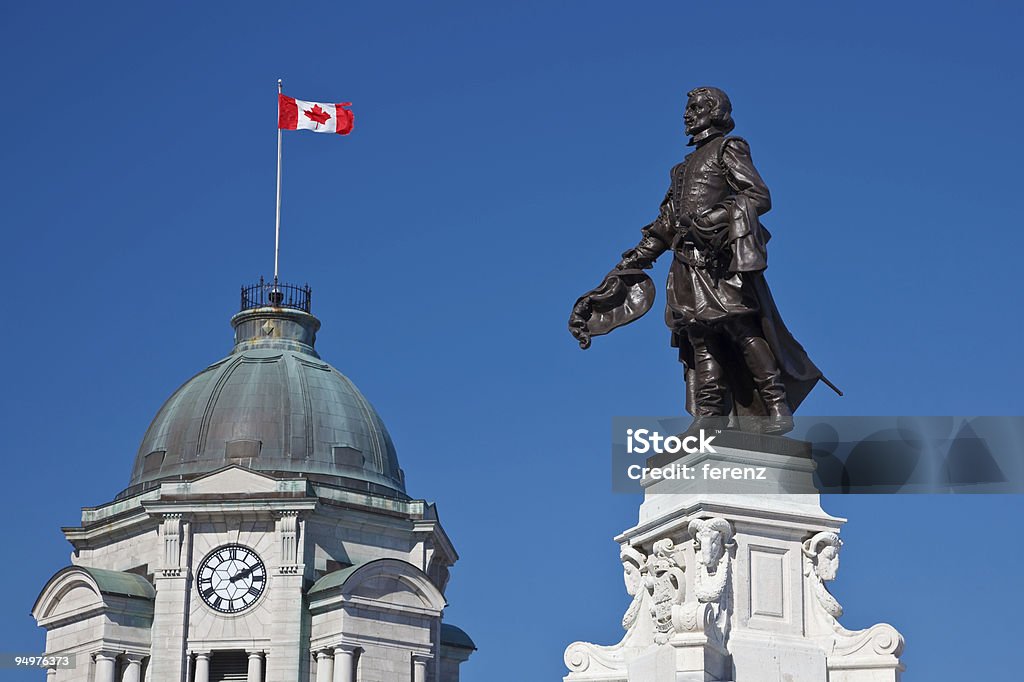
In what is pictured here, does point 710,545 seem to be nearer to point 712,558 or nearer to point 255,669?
point 712,558

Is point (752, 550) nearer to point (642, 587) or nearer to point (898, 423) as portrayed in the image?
point (642, 587)

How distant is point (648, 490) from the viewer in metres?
18.8

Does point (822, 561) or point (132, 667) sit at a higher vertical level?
point (132, 667)

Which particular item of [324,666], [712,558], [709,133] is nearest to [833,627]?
[712,558]

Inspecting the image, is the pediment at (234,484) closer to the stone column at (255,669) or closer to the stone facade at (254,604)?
the stone facade at (254,604)

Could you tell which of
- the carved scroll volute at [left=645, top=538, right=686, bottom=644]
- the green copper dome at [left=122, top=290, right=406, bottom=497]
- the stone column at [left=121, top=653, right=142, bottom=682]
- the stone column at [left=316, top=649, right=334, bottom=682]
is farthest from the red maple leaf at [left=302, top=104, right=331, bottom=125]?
the carved scroll volute at [left=645, top=538, right=686, bottom=644]

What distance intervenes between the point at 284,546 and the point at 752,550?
2605 inches

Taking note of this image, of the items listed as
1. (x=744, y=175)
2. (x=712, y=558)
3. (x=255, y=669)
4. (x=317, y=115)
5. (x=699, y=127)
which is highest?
(x=317, y=115)

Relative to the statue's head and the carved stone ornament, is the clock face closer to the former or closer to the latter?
the statue's head

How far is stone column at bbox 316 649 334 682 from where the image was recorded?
267 ft

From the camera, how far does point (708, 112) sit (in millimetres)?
19516

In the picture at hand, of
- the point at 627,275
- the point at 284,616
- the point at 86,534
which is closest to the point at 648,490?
the point at 627,275

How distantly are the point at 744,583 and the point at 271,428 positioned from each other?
6948cm

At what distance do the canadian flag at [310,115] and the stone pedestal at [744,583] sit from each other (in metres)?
71.0
